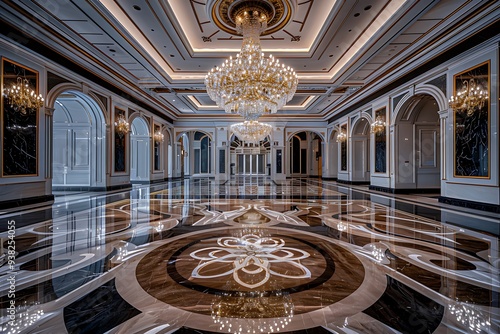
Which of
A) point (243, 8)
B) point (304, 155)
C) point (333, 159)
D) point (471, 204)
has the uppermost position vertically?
point (243, 8)

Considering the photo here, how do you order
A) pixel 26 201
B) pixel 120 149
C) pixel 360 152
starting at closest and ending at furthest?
pixel 26 201 → pixel 120 149 → pixel 360 152

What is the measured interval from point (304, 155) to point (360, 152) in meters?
9.00

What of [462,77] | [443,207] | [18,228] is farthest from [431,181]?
[18,228]

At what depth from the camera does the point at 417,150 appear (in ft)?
27.6

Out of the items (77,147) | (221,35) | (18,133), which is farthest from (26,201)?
(221,35)

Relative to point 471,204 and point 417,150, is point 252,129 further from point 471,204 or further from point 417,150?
point 471,204

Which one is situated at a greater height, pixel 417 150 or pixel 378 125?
pixel 378 125

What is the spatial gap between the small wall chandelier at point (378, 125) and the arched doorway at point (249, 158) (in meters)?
11.5

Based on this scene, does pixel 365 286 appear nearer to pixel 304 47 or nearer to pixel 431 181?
pixel 304 47

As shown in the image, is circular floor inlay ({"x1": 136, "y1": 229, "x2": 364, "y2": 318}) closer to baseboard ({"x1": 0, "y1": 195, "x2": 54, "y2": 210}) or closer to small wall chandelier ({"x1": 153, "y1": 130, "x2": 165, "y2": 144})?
baseboard ({"x1": 0, "y1": 195, "x2": 54, "y2": 210})

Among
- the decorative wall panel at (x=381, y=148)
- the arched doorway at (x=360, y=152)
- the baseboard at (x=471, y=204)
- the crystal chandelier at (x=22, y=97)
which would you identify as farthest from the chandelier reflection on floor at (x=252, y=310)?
the arched doorway at (x=360, y=152)

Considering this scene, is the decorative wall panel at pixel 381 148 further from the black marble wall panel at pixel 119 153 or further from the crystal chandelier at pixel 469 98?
the black marble wall panel at pixel 119 153

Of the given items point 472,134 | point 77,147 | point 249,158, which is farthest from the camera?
point 249,158

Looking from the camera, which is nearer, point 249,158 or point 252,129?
point 252,129
